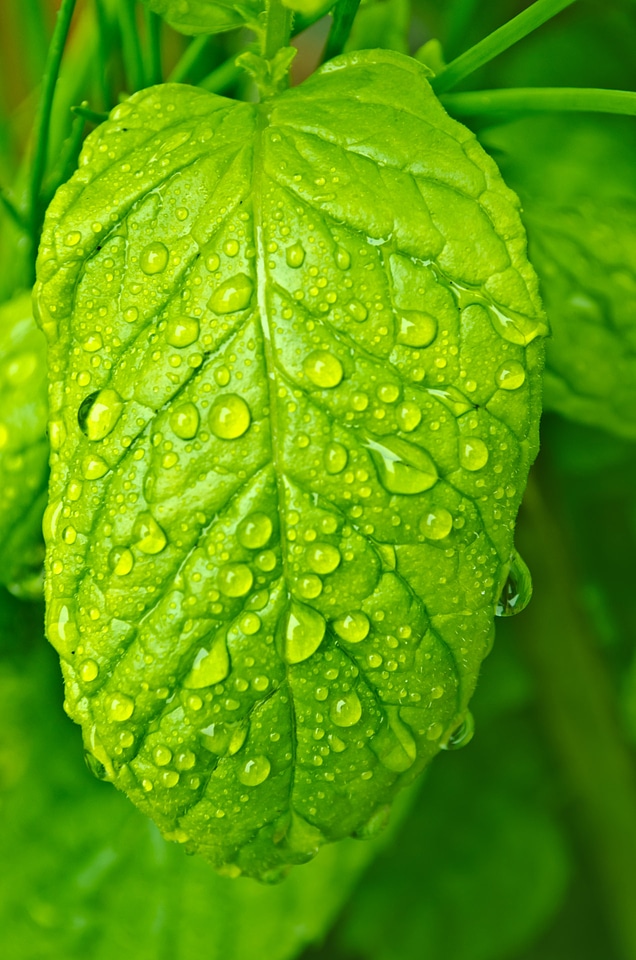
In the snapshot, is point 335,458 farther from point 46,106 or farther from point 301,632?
point 46,106

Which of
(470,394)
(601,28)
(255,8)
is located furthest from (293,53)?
(601,28)

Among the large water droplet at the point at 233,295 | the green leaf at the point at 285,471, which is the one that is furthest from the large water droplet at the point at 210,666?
the large water droplet at the point at 233,295

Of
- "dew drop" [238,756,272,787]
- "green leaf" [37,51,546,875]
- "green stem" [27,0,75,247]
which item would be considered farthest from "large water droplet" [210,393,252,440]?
"green stem" [27,0,75,247]

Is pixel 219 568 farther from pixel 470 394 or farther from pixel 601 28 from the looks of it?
pixel 601 28

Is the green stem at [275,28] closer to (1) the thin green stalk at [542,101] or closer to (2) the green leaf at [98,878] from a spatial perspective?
(1) the thin green stalk at [542,101]

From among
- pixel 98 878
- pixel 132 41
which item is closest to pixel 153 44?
pixel 132 41
